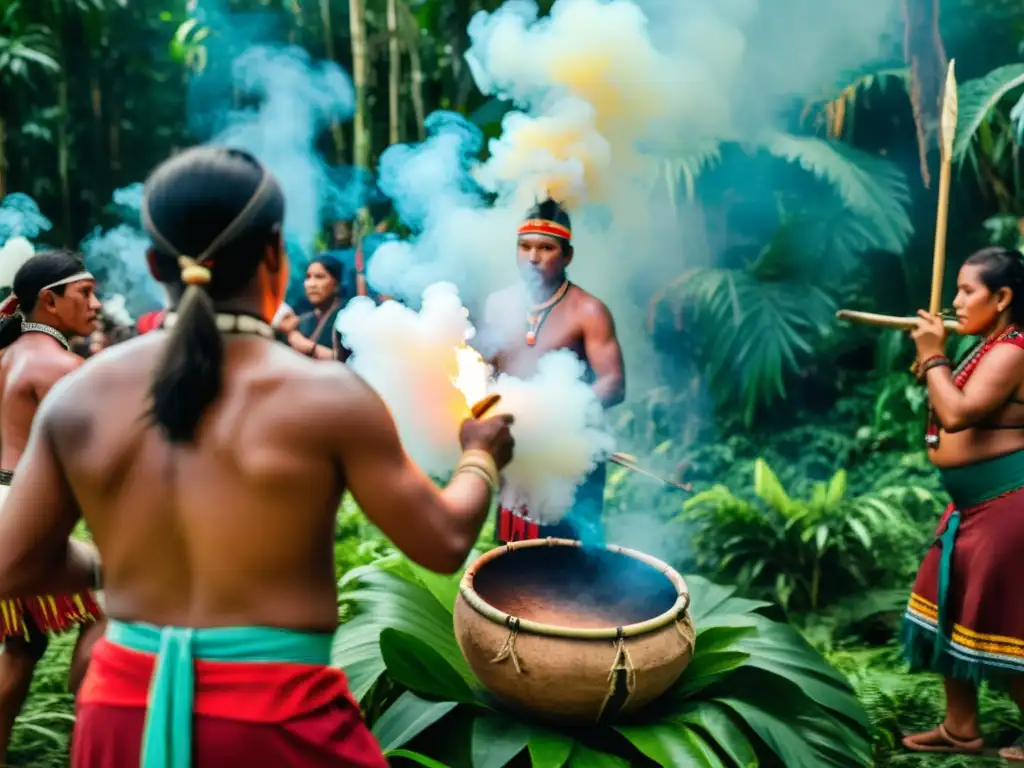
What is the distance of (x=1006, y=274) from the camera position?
3537 mm

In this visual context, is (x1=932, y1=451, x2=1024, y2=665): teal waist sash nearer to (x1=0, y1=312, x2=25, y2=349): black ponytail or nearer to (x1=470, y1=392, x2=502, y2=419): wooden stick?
(x1=470, y1=392, x2=502, y2=419): wooden stick

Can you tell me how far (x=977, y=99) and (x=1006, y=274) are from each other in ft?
11.8

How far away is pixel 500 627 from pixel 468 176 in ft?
9.60

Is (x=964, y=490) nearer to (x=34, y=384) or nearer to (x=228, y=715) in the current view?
(x=228, y=715)

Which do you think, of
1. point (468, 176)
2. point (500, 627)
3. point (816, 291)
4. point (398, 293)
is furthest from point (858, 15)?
point (500, 627)

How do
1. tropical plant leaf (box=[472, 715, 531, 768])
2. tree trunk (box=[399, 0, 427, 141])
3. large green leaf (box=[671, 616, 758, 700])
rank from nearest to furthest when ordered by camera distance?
tropical plant leaf (box=[472, 715, 531, 768]) → large green leaf (box=[671, 616, 758, 700]) → tree trunk (box=[399, 0, 427, 141])

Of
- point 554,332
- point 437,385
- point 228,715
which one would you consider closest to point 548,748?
point 437,385

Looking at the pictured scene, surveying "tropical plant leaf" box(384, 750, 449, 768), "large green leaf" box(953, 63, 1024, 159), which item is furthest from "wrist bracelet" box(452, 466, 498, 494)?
"large green leaf" box(953, 63, 1024, 159)

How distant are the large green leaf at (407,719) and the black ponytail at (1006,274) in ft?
8.64

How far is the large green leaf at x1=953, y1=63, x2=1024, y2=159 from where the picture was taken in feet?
20.3

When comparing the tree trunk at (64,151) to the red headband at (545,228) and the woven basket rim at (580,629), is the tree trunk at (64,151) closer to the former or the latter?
the red headband at (545,228)

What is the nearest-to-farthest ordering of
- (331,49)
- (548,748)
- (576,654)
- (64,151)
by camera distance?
(576,654) < (548,748) < (331,49) < (64,151)

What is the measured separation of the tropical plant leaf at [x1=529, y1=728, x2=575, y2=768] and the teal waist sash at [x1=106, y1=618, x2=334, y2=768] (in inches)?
58.8

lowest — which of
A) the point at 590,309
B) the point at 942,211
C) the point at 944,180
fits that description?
the point at 590,309
